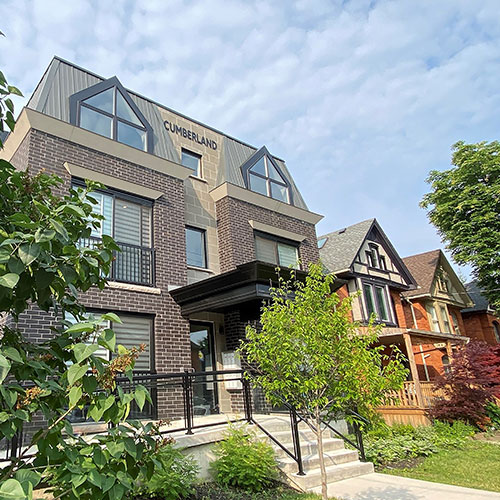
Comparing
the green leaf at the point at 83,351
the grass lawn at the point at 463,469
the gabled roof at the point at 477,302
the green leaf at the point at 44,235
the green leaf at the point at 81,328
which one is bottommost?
the grass lawn at the point at 463,469

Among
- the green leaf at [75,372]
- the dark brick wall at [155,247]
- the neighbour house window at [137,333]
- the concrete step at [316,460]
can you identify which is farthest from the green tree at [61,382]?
the neighbour house window at [137,333]

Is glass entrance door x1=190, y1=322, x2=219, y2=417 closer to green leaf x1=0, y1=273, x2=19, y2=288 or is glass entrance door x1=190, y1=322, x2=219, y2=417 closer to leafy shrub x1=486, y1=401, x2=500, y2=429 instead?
leafy shrub x1=486, y1=401, x2=500, y2=429

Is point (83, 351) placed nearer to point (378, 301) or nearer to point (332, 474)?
point (332, 474)

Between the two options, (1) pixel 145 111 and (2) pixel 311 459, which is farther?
(1) pixel 145 111

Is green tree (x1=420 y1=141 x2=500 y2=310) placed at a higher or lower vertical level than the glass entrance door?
higher

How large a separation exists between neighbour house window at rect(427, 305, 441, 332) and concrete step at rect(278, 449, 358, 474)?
18319mm

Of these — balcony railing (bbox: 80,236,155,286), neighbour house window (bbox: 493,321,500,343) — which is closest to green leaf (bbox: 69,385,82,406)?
balcony railing (bbox: 80,236,155,286)

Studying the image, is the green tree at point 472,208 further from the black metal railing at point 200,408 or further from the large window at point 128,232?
the large window at point 128,232

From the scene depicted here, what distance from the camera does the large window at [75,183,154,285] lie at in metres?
10.5

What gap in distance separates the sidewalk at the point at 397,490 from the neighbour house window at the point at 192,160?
1058 cm

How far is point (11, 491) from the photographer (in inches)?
55.7

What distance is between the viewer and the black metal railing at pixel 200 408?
7.11 metres

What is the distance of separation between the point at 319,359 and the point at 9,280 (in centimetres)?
441

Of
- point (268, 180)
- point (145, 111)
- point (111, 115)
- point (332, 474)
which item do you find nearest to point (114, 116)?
point (111, 115)
